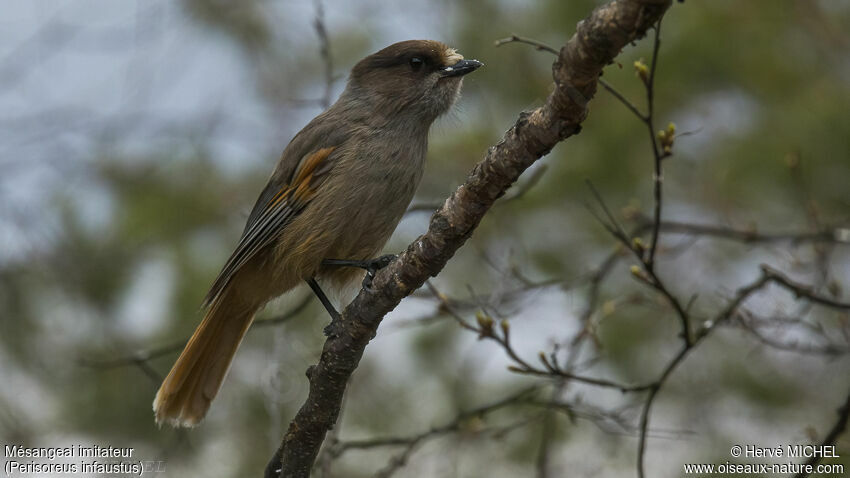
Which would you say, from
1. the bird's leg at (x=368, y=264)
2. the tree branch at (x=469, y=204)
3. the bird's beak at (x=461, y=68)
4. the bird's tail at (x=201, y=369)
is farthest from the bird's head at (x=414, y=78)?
the tree branch at (x=469, y=204)

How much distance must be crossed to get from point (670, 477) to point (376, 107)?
311 cm

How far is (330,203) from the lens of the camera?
4418mm

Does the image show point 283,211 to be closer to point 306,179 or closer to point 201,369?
point 306,179

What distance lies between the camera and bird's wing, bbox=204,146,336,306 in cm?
455

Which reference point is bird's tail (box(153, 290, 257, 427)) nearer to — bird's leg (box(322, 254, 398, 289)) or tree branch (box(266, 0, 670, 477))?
bird's leg (box(322, 254, 398, 289))

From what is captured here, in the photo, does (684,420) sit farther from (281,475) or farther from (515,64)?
(281,475)

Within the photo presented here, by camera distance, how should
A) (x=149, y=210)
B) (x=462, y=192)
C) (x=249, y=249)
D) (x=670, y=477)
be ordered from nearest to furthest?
(x=462, y=192)
(x=249, y=249)
(x=670, y=477)
(x=149, y=210)

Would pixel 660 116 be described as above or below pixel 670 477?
above

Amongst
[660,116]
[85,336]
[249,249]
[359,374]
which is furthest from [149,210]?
[660,116]

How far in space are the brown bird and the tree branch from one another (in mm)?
685

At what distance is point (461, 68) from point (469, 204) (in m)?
1.77

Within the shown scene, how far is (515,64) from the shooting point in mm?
7008

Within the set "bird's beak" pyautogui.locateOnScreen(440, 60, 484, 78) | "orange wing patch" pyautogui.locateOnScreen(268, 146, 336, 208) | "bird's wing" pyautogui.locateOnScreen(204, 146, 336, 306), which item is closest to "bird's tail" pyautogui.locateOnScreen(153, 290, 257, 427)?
"bird's wing" pyautogui.locateOnScreen(204, 146, 336, 306)

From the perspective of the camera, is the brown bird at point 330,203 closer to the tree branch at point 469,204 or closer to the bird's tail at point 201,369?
the bird's tail at point 201,369
